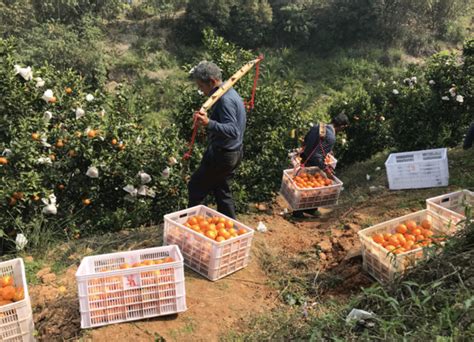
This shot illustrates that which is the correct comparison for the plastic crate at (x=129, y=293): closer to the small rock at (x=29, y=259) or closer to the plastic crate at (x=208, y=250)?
the plastic crate at (x=208, y=250)

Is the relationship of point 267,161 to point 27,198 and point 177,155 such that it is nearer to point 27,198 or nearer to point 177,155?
point 177,155

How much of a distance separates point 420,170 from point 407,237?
2655mm

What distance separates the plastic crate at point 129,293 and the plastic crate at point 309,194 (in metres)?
2.93

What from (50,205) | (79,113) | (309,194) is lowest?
(309,194)

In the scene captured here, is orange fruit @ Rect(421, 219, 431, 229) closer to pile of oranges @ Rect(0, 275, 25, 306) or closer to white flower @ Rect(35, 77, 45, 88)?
pile of oranges @ Rect(0, 275, 25, 306)

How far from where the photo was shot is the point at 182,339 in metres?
3.33

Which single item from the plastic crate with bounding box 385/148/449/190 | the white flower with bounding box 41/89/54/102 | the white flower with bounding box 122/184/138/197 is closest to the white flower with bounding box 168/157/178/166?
the white flower with bounding box 122/184/138/197

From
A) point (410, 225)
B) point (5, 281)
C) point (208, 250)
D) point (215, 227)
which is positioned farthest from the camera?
point (410, 225)

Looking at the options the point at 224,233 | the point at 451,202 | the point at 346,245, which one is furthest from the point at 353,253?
the point at 224,233

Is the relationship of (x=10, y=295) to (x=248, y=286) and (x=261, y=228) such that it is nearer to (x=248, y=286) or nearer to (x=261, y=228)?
(x=248, y=286)

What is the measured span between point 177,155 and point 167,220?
154 cm

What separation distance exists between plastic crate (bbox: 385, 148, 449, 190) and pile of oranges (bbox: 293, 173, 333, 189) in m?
1.07

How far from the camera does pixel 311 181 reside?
6.27 m

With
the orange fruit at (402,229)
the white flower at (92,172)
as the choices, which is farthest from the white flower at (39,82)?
the orange fruit at (402,229)
